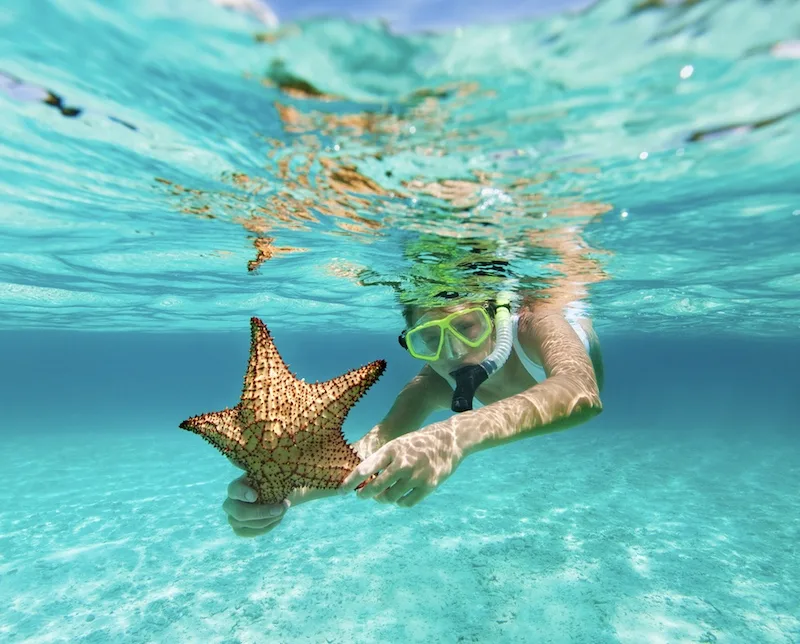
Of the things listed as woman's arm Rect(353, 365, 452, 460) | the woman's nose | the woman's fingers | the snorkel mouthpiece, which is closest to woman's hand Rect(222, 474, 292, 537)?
the woman's fingers

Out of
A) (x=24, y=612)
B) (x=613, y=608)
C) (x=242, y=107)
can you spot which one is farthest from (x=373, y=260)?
(x=24, y=612)

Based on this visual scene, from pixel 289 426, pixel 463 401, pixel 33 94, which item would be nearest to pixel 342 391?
pixel 289 426

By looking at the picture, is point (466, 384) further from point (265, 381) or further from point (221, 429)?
Answer: point (221, 429)

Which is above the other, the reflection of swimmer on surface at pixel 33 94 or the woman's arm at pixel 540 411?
the reflection of swimmer on surface at pixel 33 94

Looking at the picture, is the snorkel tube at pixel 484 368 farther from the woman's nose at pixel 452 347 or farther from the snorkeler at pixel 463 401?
the woman's nose at pixel 452 347

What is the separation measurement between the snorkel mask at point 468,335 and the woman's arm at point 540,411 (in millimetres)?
1046

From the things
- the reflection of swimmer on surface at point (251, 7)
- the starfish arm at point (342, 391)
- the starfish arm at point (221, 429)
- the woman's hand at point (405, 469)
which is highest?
the reflection of swimmer on surface at point (251, 7)

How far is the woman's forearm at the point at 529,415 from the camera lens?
9.32ft

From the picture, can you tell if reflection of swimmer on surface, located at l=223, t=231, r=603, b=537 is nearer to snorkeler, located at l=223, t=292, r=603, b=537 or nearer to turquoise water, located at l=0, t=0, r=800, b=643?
snorkeler, located at l=223, t=292, r=603, b=537

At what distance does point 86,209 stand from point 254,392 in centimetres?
902

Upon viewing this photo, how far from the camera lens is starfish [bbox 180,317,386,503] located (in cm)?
254

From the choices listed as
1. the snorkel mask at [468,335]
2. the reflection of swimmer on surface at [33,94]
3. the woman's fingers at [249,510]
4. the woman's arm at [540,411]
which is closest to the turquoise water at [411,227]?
the reflection of swimmer on surface at [33,94]

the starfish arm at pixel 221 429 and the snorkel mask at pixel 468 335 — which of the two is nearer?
the starfish arm at pixel 221 429

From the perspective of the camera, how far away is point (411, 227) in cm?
899
